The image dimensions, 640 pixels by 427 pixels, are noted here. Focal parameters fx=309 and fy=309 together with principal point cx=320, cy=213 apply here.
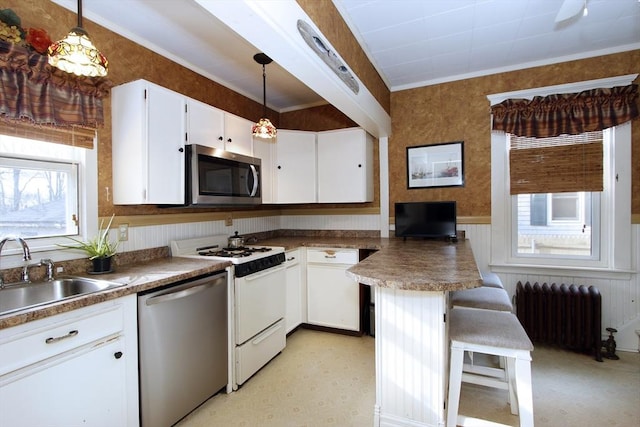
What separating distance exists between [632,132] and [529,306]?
1699 millimetres

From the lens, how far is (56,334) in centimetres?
128

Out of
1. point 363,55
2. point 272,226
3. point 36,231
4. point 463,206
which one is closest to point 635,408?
point 463,206

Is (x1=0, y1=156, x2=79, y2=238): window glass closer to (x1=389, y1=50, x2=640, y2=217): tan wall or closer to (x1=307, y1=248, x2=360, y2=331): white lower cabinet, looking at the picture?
(x1=307, y1=248, x2=360, y2=331): white lower cabinet

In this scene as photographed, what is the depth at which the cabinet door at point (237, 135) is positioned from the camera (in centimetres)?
263

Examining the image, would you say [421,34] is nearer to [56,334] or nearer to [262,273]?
[262,273]

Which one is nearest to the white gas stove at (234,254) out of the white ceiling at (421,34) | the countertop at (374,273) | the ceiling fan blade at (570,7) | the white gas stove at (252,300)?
the white gas stove at (252,300)

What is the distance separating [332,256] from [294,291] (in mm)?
507

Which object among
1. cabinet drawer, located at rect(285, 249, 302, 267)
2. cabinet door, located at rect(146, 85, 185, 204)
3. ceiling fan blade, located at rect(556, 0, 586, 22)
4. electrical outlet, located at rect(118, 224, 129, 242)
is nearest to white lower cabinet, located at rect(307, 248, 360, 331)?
cabinet drawer, located at rect(285, 249, 302, 267)

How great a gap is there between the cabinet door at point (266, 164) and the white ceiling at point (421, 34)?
2.00ft

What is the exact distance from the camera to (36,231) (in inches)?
69.6

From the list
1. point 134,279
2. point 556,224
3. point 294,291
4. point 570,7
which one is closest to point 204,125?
point 134,279

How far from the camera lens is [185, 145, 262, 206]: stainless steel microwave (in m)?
2.24

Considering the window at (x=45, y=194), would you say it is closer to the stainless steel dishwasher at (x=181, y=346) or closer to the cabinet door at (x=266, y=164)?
the stainless steel dishwasher at (x=181, y=346)

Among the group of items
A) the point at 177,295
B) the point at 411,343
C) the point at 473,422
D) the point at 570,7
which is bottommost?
the point at 473,422
